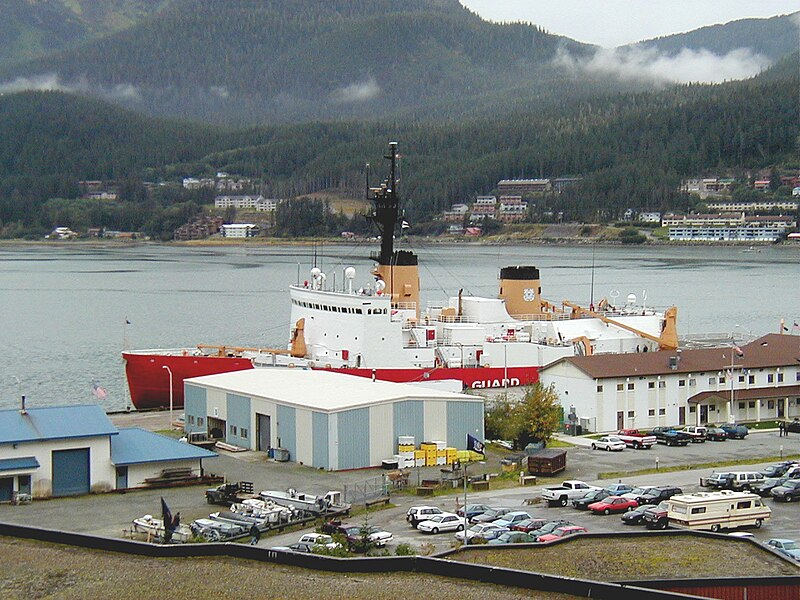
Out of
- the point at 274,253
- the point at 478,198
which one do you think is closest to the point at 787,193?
the point at 478,198

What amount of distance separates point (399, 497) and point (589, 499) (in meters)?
3.51

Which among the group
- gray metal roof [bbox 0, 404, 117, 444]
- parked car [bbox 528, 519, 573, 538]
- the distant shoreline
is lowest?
parked car [bbox 528, 519, 573, 538]

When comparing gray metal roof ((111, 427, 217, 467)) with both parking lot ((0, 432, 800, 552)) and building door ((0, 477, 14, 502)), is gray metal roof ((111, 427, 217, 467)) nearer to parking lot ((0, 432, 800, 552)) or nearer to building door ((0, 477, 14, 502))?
parking lot ((0, 432, 800, 552))

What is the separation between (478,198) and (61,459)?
175m

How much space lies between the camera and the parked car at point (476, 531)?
18062 mm

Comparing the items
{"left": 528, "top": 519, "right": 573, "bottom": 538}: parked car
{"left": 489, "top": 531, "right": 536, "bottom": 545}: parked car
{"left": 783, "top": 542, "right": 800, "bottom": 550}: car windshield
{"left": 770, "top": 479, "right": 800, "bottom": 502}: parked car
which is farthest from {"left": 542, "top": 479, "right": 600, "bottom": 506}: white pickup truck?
{"left": 783, "top": 542, "right": 800, "bottom": 550}: car windshield

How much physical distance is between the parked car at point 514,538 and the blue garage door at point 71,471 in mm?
8635

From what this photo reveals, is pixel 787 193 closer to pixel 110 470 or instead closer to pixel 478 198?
pixel 478 198

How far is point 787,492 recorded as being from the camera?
21.6 m

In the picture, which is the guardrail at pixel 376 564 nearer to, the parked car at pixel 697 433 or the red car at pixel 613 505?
the red car at pixel 613 505

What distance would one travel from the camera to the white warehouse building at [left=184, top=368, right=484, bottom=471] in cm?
2530

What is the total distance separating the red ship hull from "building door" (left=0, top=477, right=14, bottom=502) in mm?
13112

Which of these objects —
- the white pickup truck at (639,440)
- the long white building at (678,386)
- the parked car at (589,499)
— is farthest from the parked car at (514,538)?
the long white building at (678,386)

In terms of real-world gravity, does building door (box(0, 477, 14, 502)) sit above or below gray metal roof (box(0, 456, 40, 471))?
below
